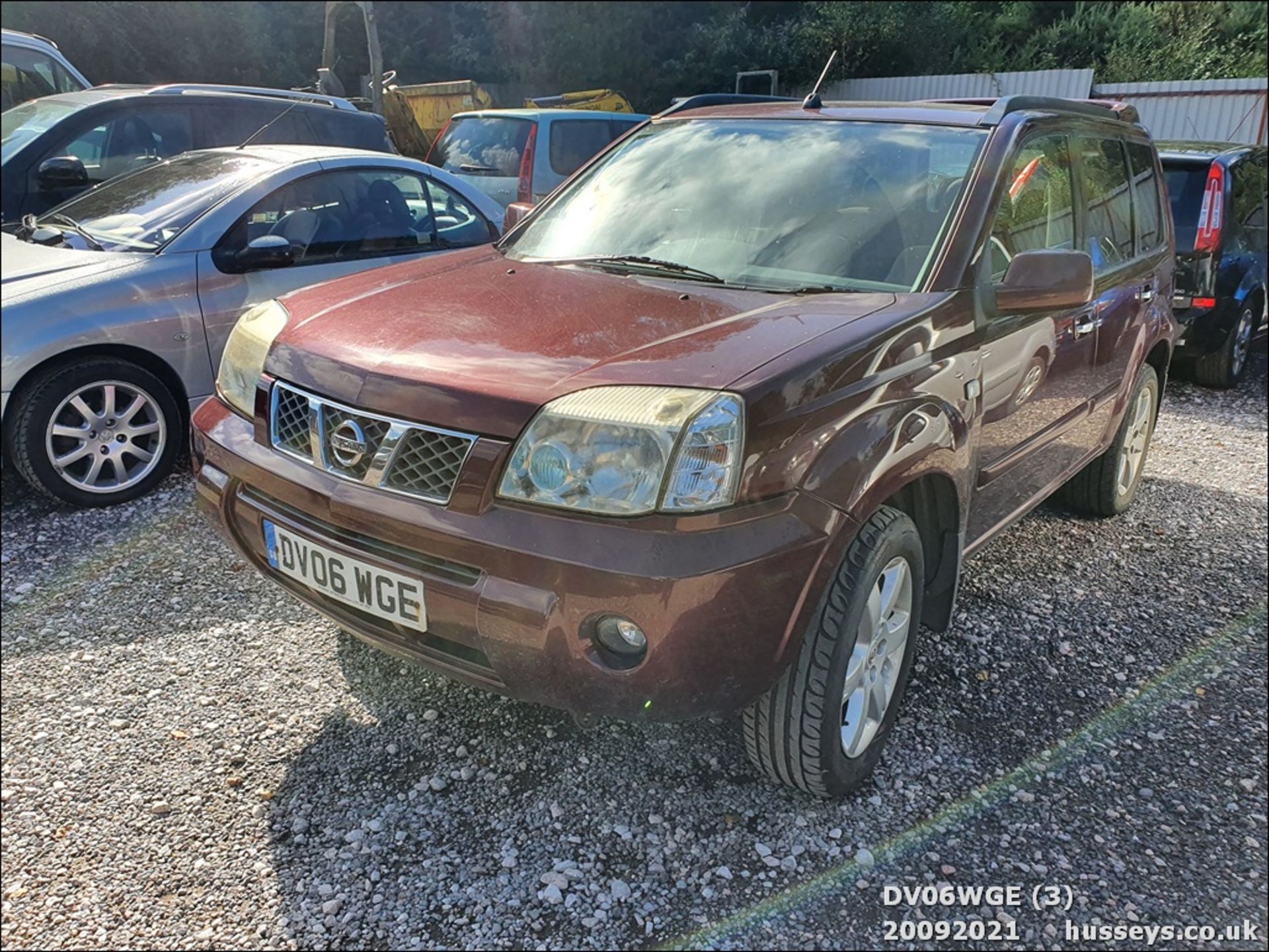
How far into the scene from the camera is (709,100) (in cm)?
353

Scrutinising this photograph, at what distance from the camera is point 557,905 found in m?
2.10

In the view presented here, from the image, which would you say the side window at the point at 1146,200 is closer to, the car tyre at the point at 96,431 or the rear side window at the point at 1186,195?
the rear side window at the point at 1186,195

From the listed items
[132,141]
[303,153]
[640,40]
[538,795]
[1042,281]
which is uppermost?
[640,40]

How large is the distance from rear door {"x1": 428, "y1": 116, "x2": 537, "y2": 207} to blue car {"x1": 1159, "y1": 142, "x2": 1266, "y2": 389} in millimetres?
4875

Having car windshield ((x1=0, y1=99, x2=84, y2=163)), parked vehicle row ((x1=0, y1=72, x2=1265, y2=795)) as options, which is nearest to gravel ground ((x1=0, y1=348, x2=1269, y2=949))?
parked vehicle row ((x1=0, y1=72, x2=1265, y2=795))

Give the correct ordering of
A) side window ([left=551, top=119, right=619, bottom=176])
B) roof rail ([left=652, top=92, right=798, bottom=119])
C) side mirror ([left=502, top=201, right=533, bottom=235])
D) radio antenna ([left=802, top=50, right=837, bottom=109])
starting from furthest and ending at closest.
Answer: side window ([left=551, top=119, right=619, bottom=176])
side mirror ([left=502, top=201, right=533, bottom=235])
roof rail ([left=652, top=92, right=798, bottom=119])
radio antenna ([left=802, top=50, right=837, bottom=109])

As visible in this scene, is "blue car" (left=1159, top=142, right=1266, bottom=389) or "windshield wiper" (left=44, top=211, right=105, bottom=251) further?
"blue car" (left=1159, top=142, right=1266, bottom=389)

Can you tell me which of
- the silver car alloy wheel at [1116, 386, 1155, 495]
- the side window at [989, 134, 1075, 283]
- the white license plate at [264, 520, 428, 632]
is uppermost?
the side window at [989, 134, 1075, 283]

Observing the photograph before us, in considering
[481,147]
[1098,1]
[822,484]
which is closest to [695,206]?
[822,484]

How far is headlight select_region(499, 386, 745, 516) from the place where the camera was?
74.7 inches

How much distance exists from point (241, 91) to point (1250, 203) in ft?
23.5

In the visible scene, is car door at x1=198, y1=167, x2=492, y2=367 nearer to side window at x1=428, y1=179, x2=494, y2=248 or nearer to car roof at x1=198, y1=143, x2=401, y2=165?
side window at x1=428, y1=179, x2=494, y2=248

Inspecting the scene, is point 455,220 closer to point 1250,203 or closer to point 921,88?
point 921,88
